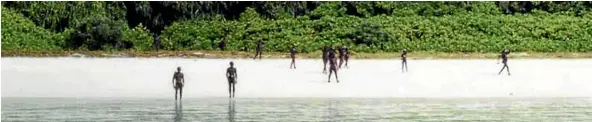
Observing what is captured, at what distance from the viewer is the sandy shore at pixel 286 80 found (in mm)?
12281

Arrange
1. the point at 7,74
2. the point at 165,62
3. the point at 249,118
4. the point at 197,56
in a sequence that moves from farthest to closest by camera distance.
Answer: the point at 197,56 → the point at 165,62 → the point at 7,74 → the point at 249,118

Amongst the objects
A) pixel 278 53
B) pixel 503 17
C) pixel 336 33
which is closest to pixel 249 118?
pixel 278 53

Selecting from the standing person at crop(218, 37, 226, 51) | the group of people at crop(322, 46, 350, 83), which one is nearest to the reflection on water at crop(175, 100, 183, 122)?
the group of people at crop(322, 46, 350, 83)

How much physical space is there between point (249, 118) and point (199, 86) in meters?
3.28

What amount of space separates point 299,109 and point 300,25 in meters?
6.46

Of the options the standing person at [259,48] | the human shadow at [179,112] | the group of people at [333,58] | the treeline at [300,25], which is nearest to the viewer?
the human shadow at [179,112]

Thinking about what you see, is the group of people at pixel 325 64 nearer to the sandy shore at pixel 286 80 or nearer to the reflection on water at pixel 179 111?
the sandy shore at pixel 286 80

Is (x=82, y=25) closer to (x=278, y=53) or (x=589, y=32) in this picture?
(x=278, y=53)

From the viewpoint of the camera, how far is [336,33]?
16.1m

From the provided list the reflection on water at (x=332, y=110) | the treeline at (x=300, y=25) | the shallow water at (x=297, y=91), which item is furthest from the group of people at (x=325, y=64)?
the reflection on water at (x=332, y=110)

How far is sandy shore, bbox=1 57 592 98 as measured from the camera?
40.3 ft

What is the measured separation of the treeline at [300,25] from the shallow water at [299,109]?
381 centimetres

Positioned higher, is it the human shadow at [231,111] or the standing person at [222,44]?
the standing person at [222,44]

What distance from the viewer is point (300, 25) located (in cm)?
1675
